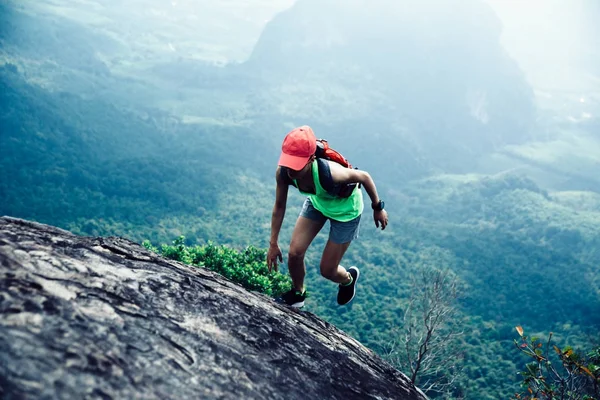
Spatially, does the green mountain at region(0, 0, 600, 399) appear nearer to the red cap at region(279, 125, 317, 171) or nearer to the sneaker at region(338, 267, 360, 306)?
the sneaker at region(338, 267, 360, 306)

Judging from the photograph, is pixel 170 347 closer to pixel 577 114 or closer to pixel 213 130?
pixel 213 130

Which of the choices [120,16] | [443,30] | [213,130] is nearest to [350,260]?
[213,130]

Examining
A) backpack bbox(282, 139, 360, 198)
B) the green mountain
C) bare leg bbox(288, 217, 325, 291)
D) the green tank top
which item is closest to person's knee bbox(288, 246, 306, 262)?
bare leg bbox(288, 217, 325, 291)

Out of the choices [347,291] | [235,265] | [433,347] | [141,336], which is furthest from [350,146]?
[141,336]

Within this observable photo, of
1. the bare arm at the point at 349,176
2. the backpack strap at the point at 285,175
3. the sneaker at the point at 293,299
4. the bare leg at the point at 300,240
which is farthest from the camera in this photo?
the sneaker at the point at 293,299

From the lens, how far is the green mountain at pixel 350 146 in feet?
207

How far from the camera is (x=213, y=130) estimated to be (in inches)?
4742

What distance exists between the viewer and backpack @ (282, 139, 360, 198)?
4.47 m

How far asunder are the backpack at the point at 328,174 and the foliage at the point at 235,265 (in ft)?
33.9

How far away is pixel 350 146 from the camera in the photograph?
129 metres

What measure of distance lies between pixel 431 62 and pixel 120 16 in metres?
131

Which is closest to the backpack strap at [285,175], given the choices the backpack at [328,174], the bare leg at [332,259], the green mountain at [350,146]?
the backpack at [328,174]

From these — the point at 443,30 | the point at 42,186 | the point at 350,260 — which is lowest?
the point at 42,186

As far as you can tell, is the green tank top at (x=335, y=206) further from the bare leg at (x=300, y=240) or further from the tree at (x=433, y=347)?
the tree at (x=433, y=347)
